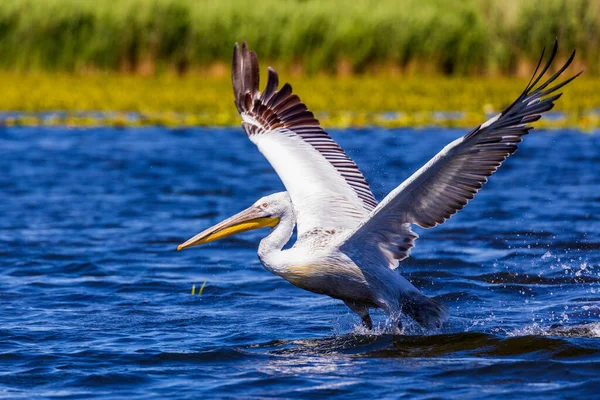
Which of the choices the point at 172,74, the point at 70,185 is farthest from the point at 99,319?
the point at 172,74

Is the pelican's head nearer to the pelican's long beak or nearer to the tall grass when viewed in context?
the pelican's long beak

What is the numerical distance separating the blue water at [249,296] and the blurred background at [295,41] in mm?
8335

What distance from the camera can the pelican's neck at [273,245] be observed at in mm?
5961

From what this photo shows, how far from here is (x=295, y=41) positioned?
77.7 ft

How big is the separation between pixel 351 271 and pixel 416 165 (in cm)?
721

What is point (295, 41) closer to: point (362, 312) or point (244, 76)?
point (244, 76)

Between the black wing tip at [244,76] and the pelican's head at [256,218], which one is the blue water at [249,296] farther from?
the black wing tip at [244,76]

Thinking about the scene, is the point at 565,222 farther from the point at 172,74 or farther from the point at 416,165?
the point at 172,74

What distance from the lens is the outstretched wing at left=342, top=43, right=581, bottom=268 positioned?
17.1 ft

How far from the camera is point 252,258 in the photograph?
8.82 meters

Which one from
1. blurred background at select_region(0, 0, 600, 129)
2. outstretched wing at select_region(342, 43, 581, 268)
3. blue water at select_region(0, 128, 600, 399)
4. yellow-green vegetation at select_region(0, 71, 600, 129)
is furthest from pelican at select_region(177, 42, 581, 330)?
blurred background at select_region(0, 0, 600, 129)

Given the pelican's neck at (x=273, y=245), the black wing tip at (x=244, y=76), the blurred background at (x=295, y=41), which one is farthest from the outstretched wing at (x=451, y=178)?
the blurred background at (x=295, y=41)

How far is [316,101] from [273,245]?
1222cm

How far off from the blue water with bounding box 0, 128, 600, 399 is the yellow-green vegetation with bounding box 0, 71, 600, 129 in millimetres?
3248
